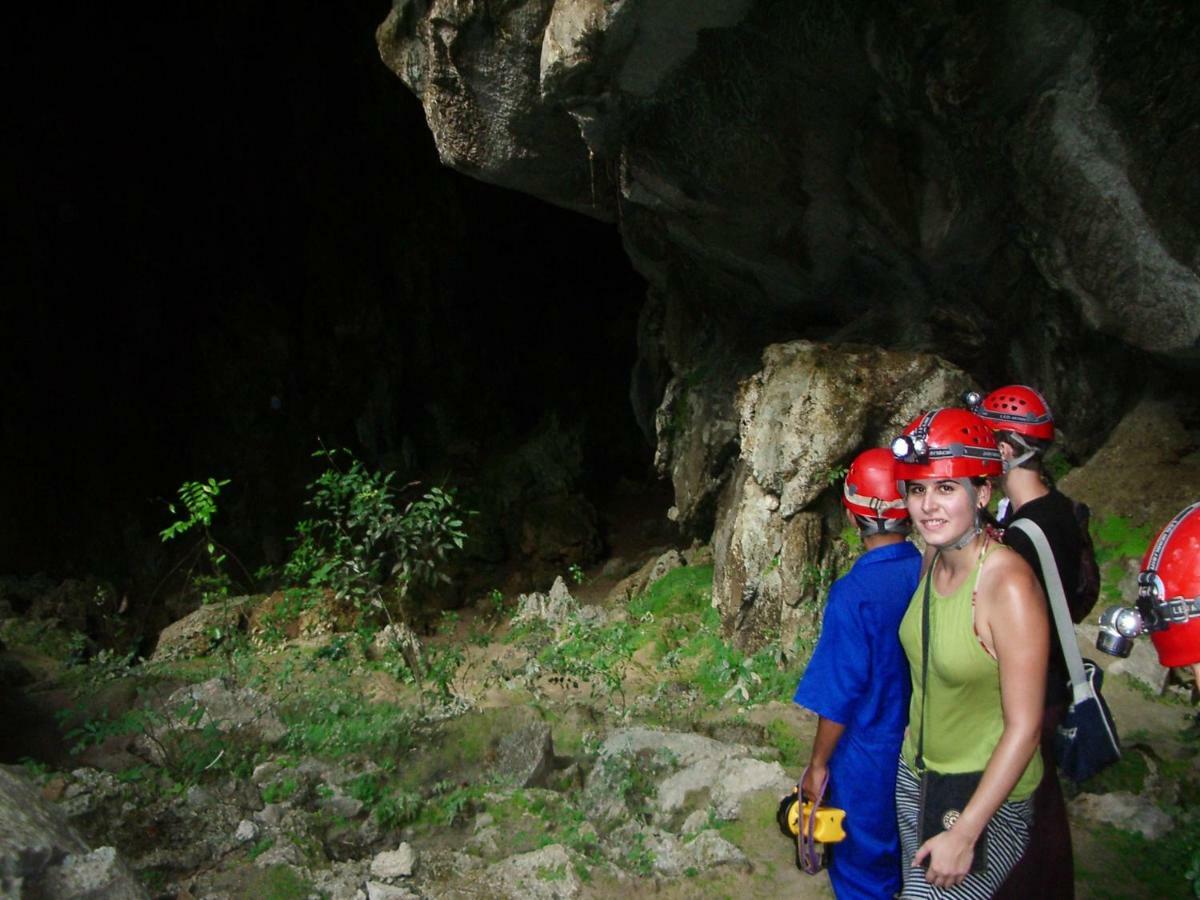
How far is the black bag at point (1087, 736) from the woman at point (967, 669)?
0.13 meters

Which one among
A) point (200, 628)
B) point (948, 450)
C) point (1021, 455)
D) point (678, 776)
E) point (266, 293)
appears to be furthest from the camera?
point (266, 293)

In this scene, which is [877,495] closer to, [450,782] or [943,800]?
[943,800]

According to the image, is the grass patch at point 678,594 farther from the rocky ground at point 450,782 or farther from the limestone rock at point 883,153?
the limestone rock at point 883,153

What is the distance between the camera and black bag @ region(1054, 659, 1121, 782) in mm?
1878

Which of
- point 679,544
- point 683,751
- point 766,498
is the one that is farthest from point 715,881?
point 679,544

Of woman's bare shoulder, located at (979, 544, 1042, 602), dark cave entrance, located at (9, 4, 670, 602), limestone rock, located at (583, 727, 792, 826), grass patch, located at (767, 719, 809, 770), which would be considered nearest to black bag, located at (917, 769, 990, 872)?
woman's bare shoulder, located at (979, 544, 1042, 602)

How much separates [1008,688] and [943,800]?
37 cm

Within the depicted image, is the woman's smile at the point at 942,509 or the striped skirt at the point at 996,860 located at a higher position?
the woman's smile at the point at 942,509

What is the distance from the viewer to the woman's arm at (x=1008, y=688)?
1644 millimetres

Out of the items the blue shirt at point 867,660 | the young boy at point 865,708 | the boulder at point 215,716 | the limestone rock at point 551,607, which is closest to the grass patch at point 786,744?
the young boy at point 865,708

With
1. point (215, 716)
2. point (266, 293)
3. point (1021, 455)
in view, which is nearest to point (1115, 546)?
point (1021, 455)

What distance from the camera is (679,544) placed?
1332 centimetres

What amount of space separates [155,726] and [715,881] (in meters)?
3.54

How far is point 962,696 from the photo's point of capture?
182cm
